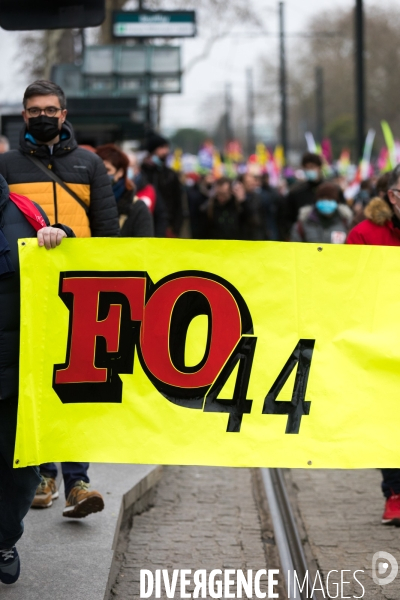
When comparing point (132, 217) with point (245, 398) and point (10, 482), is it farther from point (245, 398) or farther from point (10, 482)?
point (10, 482)

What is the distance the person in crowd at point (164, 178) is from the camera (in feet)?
41.7

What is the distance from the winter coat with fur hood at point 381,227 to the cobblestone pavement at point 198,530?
1.71m

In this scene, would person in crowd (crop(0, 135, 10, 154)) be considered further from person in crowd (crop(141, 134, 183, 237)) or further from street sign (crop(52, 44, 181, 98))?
street sign (crop(52, 44, 181, 98))

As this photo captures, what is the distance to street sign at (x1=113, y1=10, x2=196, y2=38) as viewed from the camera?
78.5 feet

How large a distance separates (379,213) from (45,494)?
230cm

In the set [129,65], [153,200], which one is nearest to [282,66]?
[129,65]

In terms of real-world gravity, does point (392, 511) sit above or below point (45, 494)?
below

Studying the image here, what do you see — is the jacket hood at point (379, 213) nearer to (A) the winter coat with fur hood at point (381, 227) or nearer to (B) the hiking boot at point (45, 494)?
(A) the winter coat with fur hood at point (381, 227)

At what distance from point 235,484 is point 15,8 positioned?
3.43 m

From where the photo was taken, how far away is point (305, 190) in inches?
535

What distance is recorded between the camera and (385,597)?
5059mm

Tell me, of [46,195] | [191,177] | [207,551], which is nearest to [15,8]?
[46,195]

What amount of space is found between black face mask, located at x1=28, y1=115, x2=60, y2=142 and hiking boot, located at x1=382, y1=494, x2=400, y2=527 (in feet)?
8.66

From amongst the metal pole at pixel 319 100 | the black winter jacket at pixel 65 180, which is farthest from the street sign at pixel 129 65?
the metal pole at pixel 319 100
